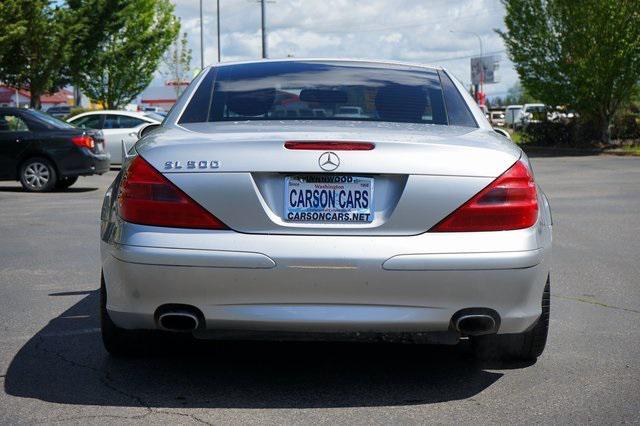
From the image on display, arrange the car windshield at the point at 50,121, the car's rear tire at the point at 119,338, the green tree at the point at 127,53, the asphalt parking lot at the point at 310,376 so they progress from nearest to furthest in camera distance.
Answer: the asphalt parking lot at the point at 310,376 < the car's rear tire at the point at 119,338 < the car windshield at the point at 50,121 < the green tree at the point at 127,53

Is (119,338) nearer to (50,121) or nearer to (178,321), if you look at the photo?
(178,321)

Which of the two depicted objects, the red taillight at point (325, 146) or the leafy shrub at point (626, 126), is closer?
the red taillight at point (325, 146)

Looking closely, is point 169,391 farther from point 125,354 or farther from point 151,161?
point 151,161

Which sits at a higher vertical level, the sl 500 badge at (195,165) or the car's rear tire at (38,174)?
the sl 500 badge at (195,165)

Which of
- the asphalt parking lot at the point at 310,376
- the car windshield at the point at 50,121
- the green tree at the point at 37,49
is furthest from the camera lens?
the green tree at the point at 37,49

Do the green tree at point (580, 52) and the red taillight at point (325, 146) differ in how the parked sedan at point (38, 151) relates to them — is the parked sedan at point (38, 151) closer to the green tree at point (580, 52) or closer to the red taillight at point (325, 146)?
the red taillight at point (325, 146)

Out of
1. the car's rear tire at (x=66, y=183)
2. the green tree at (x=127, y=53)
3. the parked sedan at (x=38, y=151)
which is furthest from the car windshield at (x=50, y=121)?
the green tree at (x=127, y=53)

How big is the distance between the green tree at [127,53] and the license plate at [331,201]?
35320mm

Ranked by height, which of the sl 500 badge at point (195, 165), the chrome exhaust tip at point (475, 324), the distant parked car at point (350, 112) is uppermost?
the distant parked car at point (350, 112)

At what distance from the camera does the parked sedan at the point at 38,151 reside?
17.9m

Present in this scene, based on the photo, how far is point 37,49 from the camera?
34.4 m

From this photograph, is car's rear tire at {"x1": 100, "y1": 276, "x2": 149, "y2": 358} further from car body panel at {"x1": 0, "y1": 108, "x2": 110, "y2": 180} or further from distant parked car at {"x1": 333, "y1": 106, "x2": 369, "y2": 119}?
car body panel at {"x1": 0, "y1": 108, "x2": 110, "y2": 180}

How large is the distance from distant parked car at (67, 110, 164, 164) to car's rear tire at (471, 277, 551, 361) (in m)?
19.9

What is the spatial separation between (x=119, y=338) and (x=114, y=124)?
796 inches
